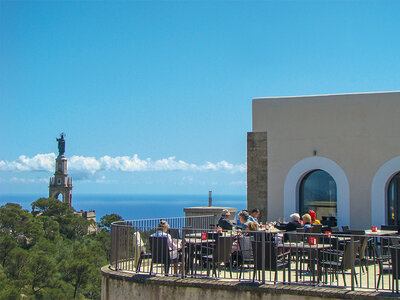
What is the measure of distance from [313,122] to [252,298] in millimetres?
7763

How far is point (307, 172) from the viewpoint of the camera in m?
14.2

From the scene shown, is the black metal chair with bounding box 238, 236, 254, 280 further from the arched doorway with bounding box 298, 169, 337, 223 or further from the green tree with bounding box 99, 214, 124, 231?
the green tree with bounding box 99, 214, 124, 231

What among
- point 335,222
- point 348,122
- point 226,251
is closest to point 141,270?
point 226,251

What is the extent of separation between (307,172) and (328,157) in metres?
0.74

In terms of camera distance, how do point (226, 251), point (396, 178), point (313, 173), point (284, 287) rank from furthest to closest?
point (313, 173) < point (396, 178) < point (226, 251) < point (284, 287)

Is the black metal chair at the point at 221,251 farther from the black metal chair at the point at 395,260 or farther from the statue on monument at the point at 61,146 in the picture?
the statue on monument at the point at 61,146

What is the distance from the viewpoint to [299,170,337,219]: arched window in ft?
46.1

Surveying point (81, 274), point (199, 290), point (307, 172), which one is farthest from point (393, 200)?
point (81, 274)

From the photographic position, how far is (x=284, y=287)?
729 centimetres

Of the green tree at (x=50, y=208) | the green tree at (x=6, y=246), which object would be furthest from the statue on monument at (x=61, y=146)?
the green tree at (x=6, y=246)

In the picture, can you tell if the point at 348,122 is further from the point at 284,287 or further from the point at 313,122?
the point at 284,287

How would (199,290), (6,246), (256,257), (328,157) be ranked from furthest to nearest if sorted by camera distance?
1. (6,246)
2. (328,157)
3. (199,290)
4. (256,257)

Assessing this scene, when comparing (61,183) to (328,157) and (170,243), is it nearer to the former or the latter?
(328,157)

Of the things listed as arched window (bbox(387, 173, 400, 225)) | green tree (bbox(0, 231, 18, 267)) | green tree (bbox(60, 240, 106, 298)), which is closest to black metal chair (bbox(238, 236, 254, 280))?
arched window (bbox(387, 173, 400, 225))
